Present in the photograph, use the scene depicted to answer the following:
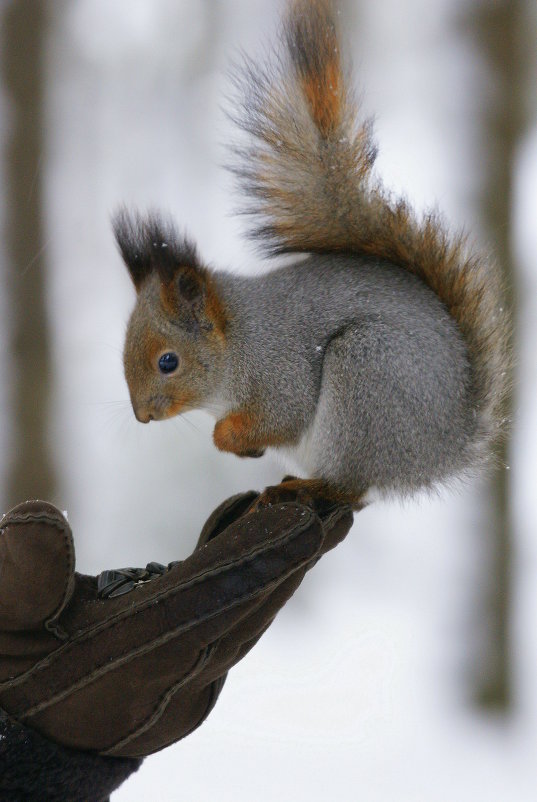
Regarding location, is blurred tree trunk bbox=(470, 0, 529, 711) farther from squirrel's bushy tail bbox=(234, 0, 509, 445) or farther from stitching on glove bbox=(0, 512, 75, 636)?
stitching on glove bbox=(0, 512, 75, 636)

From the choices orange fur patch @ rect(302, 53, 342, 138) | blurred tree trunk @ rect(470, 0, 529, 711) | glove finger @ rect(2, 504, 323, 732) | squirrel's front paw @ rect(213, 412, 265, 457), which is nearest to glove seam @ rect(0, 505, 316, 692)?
glove finger @ rect(2, 504, 323, 732)

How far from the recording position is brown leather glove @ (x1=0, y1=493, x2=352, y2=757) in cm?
109

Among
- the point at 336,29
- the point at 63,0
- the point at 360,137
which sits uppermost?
the point at 63,0

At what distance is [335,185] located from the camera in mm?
1427

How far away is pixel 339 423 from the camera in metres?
1.32

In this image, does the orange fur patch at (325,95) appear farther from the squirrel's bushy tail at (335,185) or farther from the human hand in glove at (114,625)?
the human hand in glove at (114,625)

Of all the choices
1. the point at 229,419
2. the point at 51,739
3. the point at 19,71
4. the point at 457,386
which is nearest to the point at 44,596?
the point at 51,739

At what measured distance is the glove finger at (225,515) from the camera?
4.90 ft

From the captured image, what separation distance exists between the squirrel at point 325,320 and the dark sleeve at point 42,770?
20.8 inches

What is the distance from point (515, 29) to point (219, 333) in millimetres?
1888

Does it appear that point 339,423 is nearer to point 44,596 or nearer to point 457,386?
point 457,386

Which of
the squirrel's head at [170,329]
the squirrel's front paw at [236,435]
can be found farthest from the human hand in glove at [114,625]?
the squirrel's head at [170,329]

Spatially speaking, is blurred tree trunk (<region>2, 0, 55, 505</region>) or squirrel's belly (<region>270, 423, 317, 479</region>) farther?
blurred tree trunk (<region>2, 0, 55, 505</region>)

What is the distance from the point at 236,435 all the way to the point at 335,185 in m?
0.47
